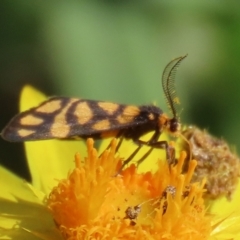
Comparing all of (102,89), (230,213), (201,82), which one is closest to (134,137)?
(230,213)

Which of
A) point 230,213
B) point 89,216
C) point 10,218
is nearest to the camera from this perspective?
point 89,216

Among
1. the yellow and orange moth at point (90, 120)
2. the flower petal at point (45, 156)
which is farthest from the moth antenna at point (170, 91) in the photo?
the flower petal at point (45, 156)

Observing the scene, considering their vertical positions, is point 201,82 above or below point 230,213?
above

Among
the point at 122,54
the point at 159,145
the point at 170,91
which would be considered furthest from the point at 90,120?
the point at 122,54

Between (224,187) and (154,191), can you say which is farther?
(224,187)

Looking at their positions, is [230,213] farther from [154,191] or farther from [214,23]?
[214,23]

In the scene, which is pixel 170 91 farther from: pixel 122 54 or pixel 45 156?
pixel 122 54

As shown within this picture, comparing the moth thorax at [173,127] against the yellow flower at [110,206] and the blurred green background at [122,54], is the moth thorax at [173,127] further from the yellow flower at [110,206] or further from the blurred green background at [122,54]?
the blurred green background at [122,54]
